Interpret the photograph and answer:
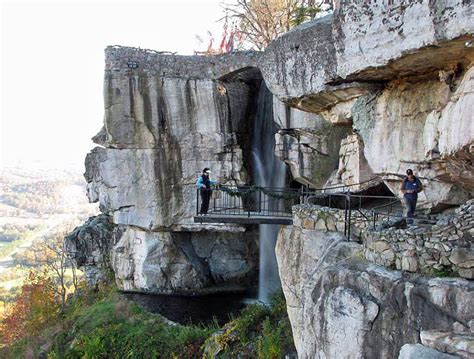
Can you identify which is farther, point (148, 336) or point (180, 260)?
point (180, 260)

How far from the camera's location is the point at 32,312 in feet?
64.5

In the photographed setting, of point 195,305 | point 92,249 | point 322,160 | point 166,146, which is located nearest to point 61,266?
point 92,249

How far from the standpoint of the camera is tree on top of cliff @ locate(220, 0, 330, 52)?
2083 cm

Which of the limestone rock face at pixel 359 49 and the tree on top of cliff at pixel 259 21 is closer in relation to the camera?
the limestone rock face at pixel 359 49

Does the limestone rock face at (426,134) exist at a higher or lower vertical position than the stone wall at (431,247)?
higher

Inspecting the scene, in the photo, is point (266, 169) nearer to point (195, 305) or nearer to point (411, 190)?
point (195, 305)

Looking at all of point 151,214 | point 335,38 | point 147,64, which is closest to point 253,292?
point 151,214

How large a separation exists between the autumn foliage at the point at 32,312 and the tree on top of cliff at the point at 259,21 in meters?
15.4

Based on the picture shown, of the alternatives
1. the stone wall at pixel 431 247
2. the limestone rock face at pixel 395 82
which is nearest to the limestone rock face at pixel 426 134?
the limestone rock face at pixel 395 82

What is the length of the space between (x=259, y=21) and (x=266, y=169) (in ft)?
26.5

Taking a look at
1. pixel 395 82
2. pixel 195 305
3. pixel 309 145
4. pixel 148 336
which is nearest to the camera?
pixel 395 82

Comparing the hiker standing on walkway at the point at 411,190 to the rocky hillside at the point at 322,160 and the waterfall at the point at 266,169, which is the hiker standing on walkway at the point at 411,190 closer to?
the rocky hillside at the point at 322,160

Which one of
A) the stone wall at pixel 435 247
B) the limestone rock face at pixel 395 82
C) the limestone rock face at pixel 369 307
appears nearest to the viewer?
the limestone rock face at pixel 369 307

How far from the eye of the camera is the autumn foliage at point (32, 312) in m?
19.1
